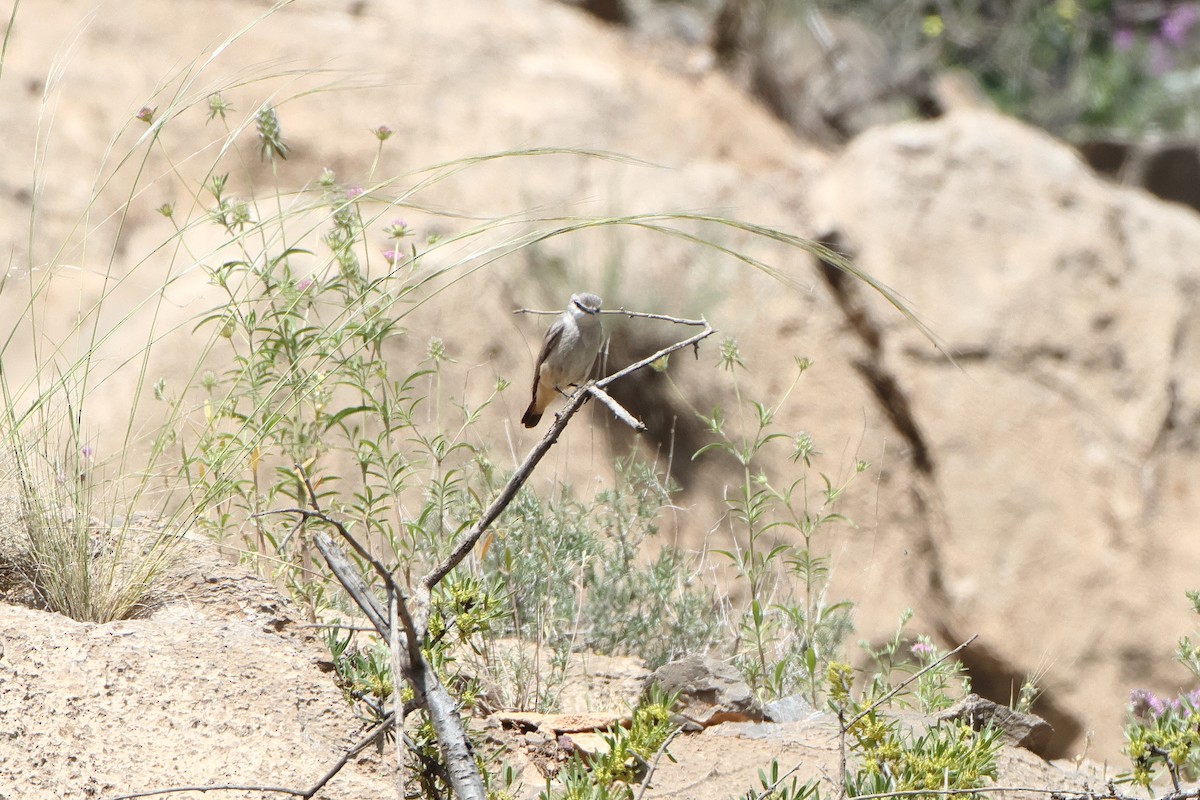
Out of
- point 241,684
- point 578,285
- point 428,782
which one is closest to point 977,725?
point 428,782

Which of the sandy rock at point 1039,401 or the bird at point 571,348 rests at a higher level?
the bird at point 571,348

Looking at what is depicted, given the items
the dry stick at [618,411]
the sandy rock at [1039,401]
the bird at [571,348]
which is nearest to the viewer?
the dry stick at [618,411]

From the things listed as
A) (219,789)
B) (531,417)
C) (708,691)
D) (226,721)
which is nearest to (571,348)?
(531,417)

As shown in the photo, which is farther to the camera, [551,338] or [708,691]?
[551,338]

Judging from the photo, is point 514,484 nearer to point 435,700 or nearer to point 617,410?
point 617,410

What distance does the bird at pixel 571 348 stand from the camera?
4.78 m

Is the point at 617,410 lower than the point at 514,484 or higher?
higher

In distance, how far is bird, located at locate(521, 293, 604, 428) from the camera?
4.78 metres

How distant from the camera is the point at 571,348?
4793mm

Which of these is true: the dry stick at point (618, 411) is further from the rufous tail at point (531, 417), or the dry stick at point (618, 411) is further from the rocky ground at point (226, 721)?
the rufous tail at point (531, 417)

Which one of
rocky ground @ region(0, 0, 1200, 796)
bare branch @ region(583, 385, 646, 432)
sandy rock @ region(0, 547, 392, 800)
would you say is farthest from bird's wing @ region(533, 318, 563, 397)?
bare branch @ region(583, 385, 646, 432)

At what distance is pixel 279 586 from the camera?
10.6 ft

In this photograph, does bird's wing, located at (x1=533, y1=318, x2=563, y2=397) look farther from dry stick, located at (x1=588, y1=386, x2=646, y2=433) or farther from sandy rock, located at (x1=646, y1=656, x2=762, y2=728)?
dry stick, located at (x1=588, y1=386, x2=646, y2=433)

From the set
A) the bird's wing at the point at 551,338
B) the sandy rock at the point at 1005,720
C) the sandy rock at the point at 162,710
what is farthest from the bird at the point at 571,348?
the sandy rock at the point at 162,710
